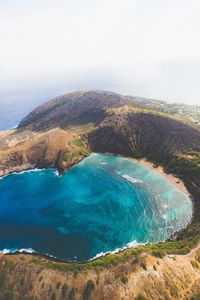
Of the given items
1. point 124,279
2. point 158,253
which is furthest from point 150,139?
point 124,279

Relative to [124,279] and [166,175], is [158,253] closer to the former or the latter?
[124,279]

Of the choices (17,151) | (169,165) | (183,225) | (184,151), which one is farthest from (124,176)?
(17,151)

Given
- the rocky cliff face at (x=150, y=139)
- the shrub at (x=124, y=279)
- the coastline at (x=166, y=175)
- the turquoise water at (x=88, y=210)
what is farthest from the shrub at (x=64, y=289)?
the rocky cliff face at (x=150, y=139)

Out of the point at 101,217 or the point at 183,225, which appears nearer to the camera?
the point at 183,225

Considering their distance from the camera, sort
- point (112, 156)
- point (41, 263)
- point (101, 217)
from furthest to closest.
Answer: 1. point (112, 156)
2. point (101, 217)
3. point (41, 263)

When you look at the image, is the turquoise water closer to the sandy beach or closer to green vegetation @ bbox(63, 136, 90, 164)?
the sandy beach

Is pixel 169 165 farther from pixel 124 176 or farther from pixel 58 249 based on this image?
pixel 58 249

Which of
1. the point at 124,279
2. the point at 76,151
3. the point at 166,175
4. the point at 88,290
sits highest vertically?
the point at 124,279

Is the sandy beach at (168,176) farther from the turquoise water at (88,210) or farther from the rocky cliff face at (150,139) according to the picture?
the rocky cliff face at (150,139)
